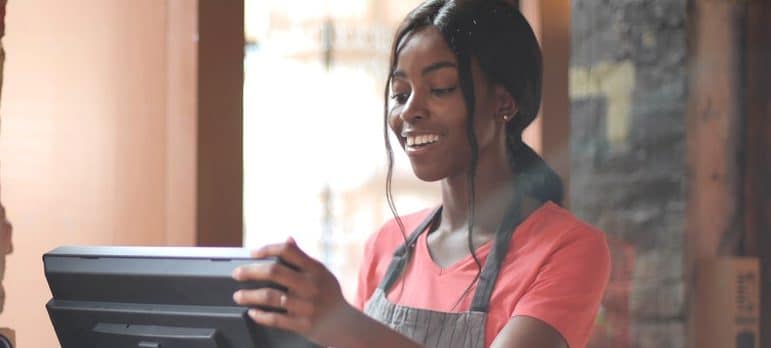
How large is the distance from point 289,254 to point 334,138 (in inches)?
98.6

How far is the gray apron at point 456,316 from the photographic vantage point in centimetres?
152

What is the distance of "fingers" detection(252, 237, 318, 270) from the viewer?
1.00 m

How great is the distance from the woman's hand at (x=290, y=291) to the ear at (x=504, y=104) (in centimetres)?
66

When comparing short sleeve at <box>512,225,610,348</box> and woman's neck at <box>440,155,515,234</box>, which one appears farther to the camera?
woman's neck at <box>440,155,515,234</box>

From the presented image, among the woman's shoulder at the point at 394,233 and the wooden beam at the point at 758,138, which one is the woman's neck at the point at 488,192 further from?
the wooden beam at the point at 758,138

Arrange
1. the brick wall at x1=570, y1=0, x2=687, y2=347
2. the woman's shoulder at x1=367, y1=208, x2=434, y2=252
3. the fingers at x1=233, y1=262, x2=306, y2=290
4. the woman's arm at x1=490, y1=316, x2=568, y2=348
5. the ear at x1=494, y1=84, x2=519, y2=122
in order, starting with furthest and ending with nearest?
the brick wall at x1=570, y1=0, x2=687, y2=347 < the woman's shoulder at x1=367, y1=208, x2=434, y2=252 < the ear at x1=494, y1=84, x2=519, y2=122 < the woman's arm at x1=490, y1=316, x2=568, y2=348 < the fingers at x1=233, y1=262, x2=306, y2=290

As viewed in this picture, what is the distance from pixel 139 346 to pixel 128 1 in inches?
30.4

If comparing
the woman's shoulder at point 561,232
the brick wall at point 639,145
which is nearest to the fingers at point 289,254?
the woman's shoulder at point 561,232

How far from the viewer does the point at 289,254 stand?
1009 mm

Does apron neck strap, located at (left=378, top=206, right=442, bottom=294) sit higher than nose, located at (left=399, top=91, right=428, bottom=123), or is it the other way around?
nose, located at (left=399, top=91, right=428, bottom=123)

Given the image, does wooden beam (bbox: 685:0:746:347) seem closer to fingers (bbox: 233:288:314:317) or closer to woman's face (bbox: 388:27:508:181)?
woman's face (bbox: 388:27:508:181)

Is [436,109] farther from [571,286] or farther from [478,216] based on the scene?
[571,286]

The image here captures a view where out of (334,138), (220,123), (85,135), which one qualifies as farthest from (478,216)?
(334,138)

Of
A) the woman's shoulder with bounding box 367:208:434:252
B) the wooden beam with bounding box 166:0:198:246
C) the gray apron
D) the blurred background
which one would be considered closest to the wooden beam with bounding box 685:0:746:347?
the blurred background
